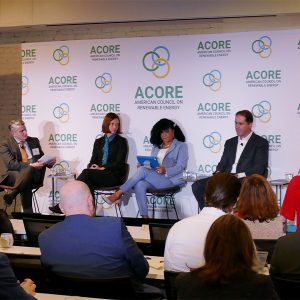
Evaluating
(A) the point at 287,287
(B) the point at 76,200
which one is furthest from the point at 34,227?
(A) the point at 287,287

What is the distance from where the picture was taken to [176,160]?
21.5 feet

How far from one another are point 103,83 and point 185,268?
4849mm

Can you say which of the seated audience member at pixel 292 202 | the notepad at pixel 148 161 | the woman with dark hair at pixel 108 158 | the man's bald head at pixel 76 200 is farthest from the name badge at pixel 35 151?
the man's bald head at pixel 76 200

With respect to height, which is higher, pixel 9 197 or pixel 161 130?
pixel 161 130

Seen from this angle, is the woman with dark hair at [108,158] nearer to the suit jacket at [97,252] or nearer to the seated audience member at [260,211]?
the seated audience member at [260,211]

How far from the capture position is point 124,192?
6480 millimetres

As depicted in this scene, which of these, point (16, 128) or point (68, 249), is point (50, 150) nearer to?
point (16, 128)

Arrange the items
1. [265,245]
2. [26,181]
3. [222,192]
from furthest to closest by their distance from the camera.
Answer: [26,181] → [265,245] → [222,192]

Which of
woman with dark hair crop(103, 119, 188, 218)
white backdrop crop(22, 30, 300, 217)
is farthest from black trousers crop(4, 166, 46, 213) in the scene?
woman with dark hair crop(103, 119, 188, 218)

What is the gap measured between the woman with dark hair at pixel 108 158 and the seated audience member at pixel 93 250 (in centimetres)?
391

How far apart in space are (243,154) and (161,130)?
1.15m

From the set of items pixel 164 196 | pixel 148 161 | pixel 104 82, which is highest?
pixel 104 82

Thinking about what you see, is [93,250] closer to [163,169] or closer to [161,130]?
[163,169]

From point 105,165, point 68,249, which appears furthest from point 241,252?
point 105,165
